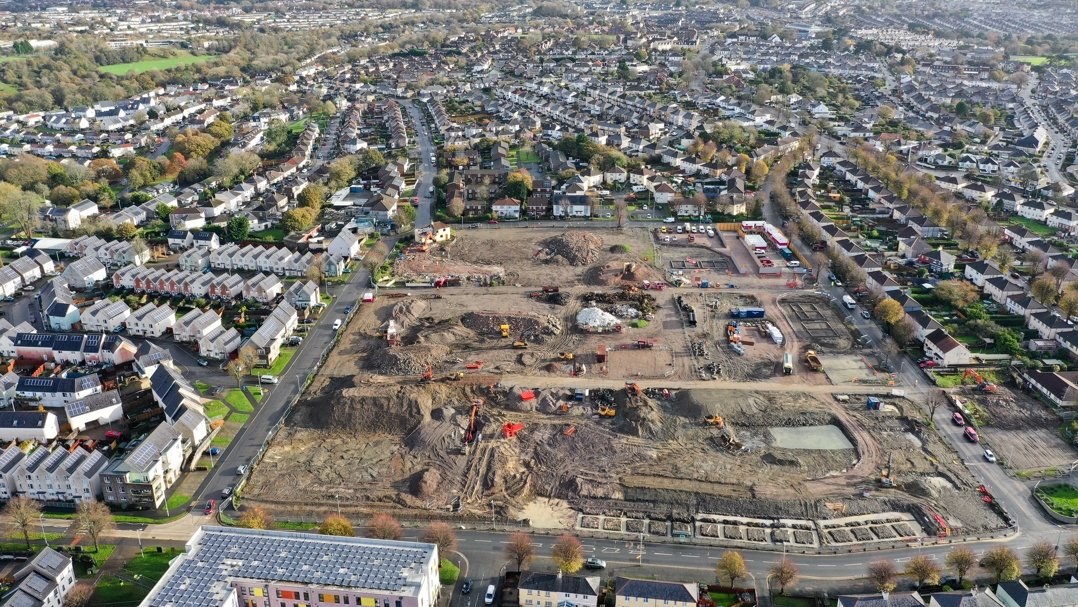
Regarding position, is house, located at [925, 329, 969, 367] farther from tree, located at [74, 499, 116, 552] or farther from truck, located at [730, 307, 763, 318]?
tree, located at [74, 499, 116, 552]

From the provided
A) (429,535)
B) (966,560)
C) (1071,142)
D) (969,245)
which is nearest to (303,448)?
(429,535)

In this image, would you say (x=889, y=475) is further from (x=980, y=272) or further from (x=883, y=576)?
(x=980, y=272)

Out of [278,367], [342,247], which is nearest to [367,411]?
[278,367]

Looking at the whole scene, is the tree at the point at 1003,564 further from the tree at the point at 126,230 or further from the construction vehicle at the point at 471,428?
the tree at the point at 126,230

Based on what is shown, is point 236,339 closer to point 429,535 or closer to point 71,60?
point 429,535

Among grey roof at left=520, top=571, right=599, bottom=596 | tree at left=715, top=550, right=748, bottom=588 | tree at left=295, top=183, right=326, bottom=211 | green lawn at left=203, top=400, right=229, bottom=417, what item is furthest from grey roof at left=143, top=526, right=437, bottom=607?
tree at left=295, top=183, right=326, bottom=211

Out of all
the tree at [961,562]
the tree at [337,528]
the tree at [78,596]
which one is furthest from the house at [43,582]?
the tree at [961,562]
